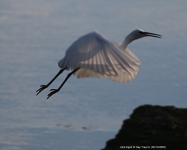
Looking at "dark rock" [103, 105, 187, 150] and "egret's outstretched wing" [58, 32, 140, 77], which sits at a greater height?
"egret's outstretched wing" [58, 32, 140, 77]

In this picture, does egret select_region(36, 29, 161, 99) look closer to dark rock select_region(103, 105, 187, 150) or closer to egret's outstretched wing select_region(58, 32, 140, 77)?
egret's outstretched wing select_region(58, 32, 140, 77)

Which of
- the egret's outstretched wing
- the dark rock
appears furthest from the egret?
the dark rock

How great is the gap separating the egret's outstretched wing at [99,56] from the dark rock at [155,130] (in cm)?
56

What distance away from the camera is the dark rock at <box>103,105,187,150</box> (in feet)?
10.1

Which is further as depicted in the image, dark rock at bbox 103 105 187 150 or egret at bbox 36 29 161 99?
egret at bbox 36 29 161 99

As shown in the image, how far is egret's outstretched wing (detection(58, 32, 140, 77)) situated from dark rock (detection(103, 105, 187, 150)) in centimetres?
56

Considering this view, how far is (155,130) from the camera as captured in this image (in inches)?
128

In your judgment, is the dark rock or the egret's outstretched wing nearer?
the dark rock

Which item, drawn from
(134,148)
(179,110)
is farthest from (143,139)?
(179,110)

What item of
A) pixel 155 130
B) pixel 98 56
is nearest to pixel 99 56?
pixel 98 56

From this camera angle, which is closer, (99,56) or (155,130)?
(155,130)

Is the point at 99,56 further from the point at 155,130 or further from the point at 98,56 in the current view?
the point at 155,130

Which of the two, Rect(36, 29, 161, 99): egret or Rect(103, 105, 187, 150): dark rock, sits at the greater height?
Rect(36, 29, 161, 99): egret

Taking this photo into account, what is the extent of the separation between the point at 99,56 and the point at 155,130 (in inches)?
38.7
